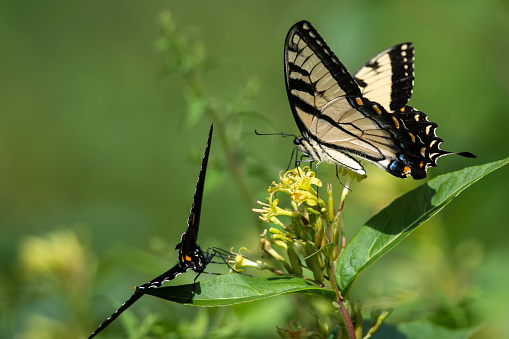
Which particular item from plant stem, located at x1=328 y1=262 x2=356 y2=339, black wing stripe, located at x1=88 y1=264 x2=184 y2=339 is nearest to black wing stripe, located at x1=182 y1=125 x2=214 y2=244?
black wing stripe, located at x1=88 y1=264 x2=184 y2=339

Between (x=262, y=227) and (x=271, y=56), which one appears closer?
(x=262, y=227)

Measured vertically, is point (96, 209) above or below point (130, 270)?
above

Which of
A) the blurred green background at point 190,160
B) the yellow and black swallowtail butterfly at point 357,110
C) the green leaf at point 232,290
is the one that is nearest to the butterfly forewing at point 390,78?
the yellow and black swallowtail butterfly at point 357,110

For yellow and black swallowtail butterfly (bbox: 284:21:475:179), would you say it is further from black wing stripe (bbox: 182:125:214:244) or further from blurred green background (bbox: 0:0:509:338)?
black wing stripe (bbox: 182:125:214:244)

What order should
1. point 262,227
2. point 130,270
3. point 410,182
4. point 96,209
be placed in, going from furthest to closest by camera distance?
point 96,209 → point 130,270 → point 410,182 → point 262,227

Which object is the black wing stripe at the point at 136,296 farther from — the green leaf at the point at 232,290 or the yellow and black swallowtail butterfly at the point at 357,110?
the yellow and black swallowtail butterfly at the point at 357,110

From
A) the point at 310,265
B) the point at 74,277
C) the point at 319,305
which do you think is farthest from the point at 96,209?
the point at 310,265

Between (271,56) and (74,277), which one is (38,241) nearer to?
(74,277)

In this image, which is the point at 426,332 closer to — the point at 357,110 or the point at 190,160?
the point at 357,110
